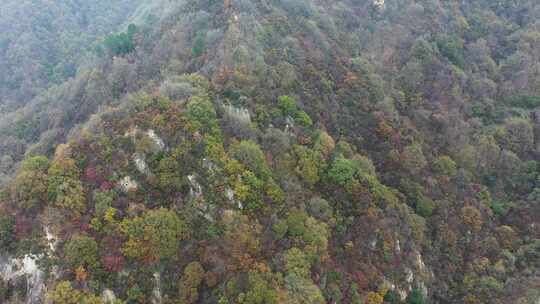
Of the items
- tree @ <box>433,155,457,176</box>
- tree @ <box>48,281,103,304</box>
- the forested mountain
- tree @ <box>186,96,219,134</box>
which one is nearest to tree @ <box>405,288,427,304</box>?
the forested mountain

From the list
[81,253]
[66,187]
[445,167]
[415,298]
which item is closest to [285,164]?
[415,298]

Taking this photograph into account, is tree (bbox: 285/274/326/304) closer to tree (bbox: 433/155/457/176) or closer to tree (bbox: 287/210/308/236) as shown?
tree (bbox: 287/210/308/236)

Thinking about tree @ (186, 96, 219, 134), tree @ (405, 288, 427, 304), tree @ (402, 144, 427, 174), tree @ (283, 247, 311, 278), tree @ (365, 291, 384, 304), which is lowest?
tree @ (405, 288, 427, 304)

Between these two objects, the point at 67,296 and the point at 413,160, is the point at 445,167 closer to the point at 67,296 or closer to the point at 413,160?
the point at 413,160

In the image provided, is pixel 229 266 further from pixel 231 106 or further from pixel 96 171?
pixel 231 106

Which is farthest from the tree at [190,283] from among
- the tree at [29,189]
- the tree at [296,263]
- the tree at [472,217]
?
the tree at [472,217]
